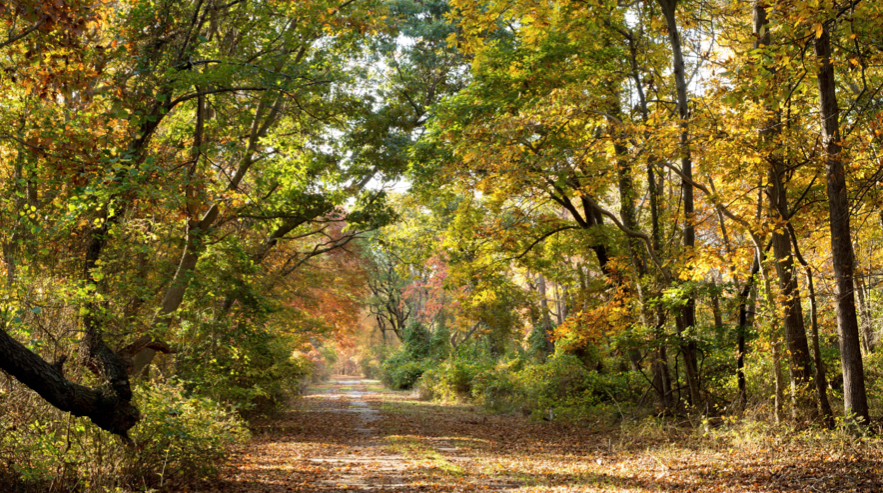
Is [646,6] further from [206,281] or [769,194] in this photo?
[206,281]

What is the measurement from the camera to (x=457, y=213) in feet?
49.3

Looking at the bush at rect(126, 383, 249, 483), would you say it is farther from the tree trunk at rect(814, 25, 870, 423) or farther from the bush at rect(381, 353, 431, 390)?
the bush at rect(381, 353, 431, 390)

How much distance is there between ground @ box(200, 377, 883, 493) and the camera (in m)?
6.78

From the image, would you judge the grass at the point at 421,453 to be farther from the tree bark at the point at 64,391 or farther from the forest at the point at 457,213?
the tree bark at the point at 64,391

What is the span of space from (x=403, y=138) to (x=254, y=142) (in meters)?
3.49

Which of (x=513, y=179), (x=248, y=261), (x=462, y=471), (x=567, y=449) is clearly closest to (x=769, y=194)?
(x=513, y=179)

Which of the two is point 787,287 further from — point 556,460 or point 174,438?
point 174,438

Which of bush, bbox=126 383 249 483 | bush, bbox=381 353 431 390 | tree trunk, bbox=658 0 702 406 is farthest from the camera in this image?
bush, bbox=381 353 431 390

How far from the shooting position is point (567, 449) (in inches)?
401

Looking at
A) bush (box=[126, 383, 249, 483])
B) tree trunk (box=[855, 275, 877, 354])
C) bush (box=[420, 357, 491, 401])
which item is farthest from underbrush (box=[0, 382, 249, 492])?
bush (box=[420, 357, 491, 401])

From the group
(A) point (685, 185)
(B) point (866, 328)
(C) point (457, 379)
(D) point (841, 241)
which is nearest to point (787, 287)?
(D) point (841, 241)

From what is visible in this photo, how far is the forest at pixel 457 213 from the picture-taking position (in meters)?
6.25

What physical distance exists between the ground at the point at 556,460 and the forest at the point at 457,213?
11 cm

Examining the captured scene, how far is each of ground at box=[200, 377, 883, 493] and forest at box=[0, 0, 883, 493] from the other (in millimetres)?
110
